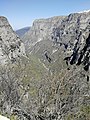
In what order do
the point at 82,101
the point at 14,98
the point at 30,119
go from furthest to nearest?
1. the point at 14,98
2. the point at 30,119
3. the point at 82,101

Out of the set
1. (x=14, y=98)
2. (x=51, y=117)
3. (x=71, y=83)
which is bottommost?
(x=14, y=98)

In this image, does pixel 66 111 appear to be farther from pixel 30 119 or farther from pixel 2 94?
pixel 2 94

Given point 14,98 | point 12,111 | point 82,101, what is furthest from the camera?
point 14,98

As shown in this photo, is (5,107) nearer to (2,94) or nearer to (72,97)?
(2,94)

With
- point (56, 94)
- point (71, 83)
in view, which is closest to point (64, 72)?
point (71, 83)

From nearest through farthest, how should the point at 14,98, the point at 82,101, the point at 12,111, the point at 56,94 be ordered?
the point at 56,94 < the point at 82,101 < the point at 12,111 < the point at 14,98

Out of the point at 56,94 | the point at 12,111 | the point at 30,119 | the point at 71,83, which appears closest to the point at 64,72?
the point at 71,83

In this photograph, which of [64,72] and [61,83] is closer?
[61,83]

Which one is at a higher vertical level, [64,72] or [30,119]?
[64,72]

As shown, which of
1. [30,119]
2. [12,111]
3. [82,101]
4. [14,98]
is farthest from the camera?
[14,98]
